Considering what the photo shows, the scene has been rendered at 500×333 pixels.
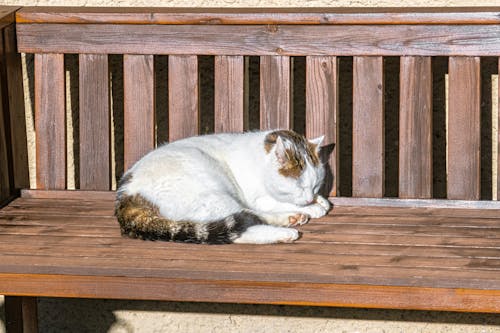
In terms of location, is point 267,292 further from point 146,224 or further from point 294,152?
point 294,152

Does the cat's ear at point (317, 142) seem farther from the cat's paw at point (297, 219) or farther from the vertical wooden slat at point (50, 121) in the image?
the vertical wooden slat at point (50, 121)

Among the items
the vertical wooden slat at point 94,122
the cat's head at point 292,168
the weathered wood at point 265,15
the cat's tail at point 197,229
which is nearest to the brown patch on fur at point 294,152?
the cat's head at point 292,168

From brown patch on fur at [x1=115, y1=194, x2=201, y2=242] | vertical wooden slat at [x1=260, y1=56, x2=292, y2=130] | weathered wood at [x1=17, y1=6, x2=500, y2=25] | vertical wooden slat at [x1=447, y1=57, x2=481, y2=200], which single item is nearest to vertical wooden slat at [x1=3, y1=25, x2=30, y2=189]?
weathered wood at [x1=17, y1=6, x2=500, y2=25]

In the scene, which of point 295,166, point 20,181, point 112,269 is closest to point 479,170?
point 295,166

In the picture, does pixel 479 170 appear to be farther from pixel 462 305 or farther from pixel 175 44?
pixel 175 44

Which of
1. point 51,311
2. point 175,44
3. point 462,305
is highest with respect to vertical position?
point 175,44

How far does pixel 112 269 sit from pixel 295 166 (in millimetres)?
843

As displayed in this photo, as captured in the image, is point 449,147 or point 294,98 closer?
point 449,147

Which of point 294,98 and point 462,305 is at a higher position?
point 294,98

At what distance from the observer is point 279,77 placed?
340 centimetres

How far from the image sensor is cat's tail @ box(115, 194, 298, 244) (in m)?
2.80

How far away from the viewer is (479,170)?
11.0ft

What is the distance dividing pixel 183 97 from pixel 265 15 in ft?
1.43

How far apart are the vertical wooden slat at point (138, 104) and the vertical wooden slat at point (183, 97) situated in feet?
0.24
